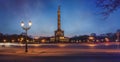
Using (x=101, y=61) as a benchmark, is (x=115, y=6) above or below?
above

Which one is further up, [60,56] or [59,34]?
[59,34]

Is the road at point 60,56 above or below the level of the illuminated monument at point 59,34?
below

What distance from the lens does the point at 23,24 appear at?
1978 inches

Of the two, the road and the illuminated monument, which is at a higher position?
the illuminated monument

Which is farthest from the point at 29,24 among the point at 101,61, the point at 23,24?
the point at 101,61

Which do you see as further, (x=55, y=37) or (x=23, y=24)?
(x=55, y=37)

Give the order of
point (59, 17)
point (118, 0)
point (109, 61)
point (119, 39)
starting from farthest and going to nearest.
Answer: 1. point (119, 39)
2. point (59, 17)
3. point (109, 61)
4. point (118, 0)

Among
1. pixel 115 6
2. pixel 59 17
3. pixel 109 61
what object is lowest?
pixel 109 61

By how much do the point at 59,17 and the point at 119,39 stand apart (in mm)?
42143

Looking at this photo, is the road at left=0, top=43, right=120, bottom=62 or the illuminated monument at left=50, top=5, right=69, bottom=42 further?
the illuminated monument at left=50, top=5, right=69, bottom=42

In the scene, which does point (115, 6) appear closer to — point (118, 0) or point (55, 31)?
point (118, 0)

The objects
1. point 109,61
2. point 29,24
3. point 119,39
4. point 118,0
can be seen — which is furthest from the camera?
point 119,39

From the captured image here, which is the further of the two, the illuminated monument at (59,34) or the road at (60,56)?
the illuminated monument at (59,34)

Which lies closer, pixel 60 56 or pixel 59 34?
pixel 60 56
